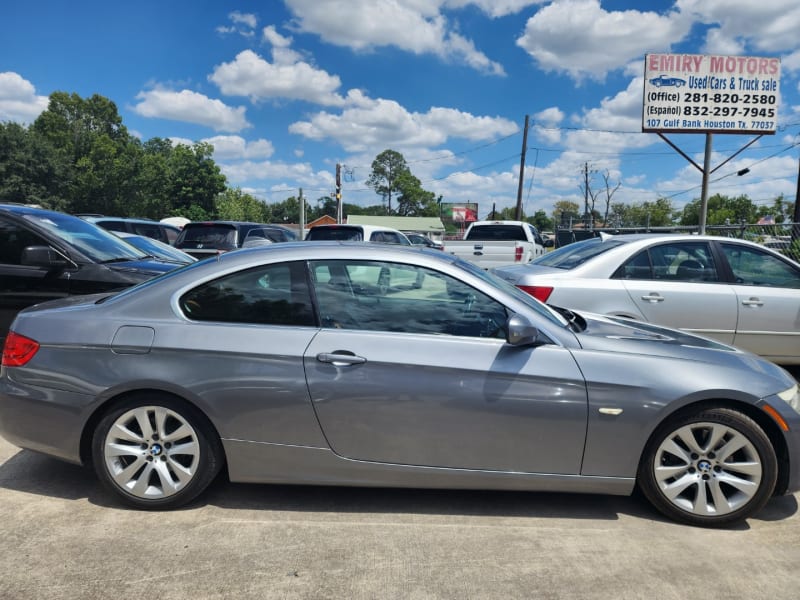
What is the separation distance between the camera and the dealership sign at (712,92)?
15570 millimetres

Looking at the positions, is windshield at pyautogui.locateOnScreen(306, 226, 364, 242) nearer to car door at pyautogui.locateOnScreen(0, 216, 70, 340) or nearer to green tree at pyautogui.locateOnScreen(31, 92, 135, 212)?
car door at pyautogui.locateOnScreen(0, 216, 70, 340)

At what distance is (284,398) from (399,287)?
2.85 ft

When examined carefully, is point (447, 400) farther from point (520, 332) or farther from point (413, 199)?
point (413, 199)

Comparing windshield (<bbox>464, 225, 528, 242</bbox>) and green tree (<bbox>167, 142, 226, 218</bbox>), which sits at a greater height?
green tree (<bbox>167, 142, 226, 218</bbox>)

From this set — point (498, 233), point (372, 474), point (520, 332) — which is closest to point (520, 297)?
point (520, 332)

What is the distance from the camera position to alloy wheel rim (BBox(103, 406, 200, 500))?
Result: 9.64 ft

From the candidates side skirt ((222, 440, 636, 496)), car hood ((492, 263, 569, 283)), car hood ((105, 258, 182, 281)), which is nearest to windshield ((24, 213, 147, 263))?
car hood ((105, 258, 182, 281))

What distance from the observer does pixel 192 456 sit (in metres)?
2.96

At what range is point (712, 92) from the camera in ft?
51.8

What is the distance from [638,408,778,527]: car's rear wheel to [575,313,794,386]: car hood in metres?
0.30

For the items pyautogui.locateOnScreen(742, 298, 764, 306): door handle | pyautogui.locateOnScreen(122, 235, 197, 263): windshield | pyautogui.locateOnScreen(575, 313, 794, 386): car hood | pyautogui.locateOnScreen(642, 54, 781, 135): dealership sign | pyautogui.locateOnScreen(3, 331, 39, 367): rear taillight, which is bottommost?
pyautogui.locateOnScreen(3, 331, 39, 367): rear taillight

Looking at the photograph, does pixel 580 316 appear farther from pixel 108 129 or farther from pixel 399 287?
pixel 108 129

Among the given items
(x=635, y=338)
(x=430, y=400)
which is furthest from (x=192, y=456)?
(x=635, y=338)

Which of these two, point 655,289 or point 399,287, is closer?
point 399,287
